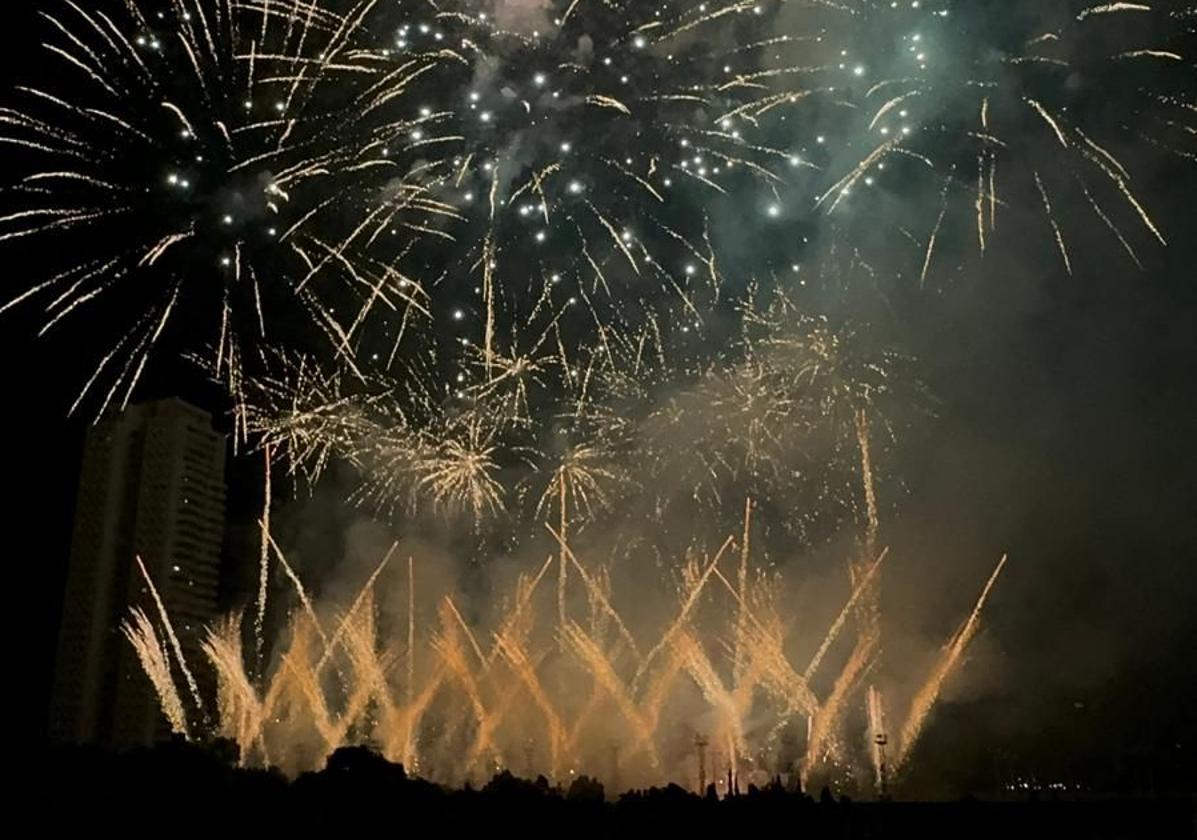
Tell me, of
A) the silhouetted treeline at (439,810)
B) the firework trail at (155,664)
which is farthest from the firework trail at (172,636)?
the silhouetted treeline at (439,810)

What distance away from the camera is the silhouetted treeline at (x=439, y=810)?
11281mm

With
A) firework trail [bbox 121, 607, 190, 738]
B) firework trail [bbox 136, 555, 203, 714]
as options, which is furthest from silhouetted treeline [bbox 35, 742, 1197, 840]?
firework trail [bbox 136, 555, 203, 714]

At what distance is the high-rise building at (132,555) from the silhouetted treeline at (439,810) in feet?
152

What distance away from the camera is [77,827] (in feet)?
33.7

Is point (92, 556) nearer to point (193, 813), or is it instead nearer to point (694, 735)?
point (694, 735)

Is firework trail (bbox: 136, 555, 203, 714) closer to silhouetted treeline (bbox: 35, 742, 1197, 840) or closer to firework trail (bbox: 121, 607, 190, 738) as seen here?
firework trail (bbox: 121, 607, 190, 738)

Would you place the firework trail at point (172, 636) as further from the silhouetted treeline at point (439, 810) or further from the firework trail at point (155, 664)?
the silhouetted treeline at point (439, 810)

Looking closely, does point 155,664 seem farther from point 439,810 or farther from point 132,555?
point 439,810

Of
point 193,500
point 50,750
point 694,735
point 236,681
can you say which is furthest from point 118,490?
point 50,750

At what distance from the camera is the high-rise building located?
56.3 meters

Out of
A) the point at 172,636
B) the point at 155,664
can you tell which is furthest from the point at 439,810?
the point at 172,636

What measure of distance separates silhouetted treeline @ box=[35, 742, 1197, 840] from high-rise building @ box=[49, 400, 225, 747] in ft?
152

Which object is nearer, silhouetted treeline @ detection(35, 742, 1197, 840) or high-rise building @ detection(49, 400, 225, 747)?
silhouetted treeline @ detection(35, 742, 1197, 840)

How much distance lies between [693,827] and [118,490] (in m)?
56.5
